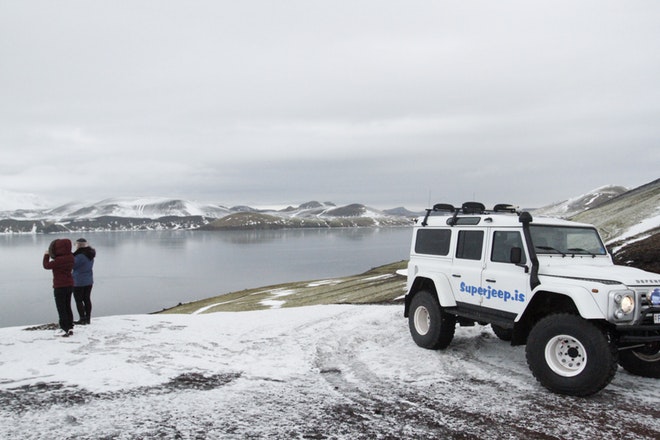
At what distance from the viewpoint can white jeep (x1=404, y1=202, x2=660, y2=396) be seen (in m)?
6.70

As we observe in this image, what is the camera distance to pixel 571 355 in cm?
719

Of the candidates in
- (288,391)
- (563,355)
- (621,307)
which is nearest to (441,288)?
(563,355)

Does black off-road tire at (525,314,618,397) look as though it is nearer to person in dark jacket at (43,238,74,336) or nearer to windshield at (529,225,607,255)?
windshield at (529,225,607,255)

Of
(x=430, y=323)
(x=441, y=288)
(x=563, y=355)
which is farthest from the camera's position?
(x=430, y=323)

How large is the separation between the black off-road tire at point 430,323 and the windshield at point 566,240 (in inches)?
97.6

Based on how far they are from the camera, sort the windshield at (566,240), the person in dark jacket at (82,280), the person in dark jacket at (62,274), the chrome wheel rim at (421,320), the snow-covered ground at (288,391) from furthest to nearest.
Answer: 1. the person in dark jacket at (82,280)
2. the person in dark jacket at (62,274)
3. the chrome wheel rim at (421,320)
4. the windshield at (566,240)
5. the snow-covered ground at (288,391)

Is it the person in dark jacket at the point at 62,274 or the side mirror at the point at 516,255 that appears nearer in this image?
the side mirror at the point at 516,255

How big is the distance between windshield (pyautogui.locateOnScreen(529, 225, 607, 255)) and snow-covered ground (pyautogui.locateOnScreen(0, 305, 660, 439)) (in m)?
2.28

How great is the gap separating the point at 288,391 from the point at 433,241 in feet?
16.0

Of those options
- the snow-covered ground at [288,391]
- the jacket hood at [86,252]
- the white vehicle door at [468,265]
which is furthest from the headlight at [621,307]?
the jacket hood at [86,252]

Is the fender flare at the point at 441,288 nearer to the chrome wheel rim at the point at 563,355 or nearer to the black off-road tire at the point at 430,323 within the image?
the black off-road tire at the point at 430,323

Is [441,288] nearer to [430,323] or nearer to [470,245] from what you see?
[430,323]

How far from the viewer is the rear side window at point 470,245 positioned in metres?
9.05

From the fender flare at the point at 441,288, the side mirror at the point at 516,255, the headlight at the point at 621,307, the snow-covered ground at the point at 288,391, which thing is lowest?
the snow-covered ground at the point at 288,391
